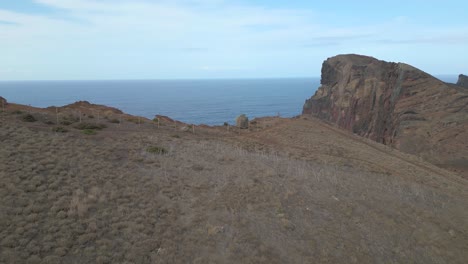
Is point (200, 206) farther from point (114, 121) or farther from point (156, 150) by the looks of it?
point (114, 121)

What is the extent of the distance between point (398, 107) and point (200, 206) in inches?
2300

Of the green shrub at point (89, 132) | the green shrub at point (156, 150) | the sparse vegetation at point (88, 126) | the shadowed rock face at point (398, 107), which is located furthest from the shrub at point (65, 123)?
the shadowed rock face at point (398, 107)

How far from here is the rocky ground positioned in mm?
11938

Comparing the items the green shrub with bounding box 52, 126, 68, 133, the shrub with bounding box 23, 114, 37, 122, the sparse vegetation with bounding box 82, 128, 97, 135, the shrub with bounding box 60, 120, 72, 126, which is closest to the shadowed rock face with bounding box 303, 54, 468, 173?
the sparse vegetation with bounding box 82, 128, 97, 135

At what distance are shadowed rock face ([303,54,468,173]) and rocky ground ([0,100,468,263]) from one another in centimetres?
3080

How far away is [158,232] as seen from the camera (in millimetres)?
12938

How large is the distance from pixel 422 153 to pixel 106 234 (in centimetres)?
5419

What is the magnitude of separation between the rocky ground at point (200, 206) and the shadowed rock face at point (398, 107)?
30.8m

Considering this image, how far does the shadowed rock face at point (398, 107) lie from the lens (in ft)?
178

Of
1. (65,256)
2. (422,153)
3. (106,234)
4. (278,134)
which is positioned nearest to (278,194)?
(106,234)

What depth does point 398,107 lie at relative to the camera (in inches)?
2527

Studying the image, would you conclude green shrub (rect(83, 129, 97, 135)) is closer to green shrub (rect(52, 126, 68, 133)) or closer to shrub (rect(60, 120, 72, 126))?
green shrub (rect(52, 126, 68, 133))

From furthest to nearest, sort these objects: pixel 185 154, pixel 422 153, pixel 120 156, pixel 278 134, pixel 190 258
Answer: pixel 422 153 < pixel 278 134 < pixel 185 154 < pixel 120 156 < pixel 190 258

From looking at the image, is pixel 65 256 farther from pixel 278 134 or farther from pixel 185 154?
pixel 278 134
